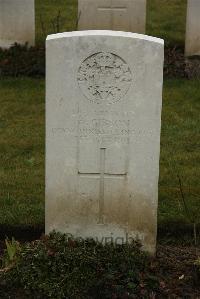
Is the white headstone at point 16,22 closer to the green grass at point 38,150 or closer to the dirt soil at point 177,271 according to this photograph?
the green grass at point 38,150

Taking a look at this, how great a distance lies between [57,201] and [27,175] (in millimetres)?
1608

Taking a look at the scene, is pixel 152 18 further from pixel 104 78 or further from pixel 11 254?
pixel 11 254

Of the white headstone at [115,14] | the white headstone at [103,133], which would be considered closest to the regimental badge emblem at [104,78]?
the white headstone at [103,133]

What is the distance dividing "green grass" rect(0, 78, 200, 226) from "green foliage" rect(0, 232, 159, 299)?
78cm

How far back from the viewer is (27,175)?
638cm

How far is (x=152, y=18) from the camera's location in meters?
11.7

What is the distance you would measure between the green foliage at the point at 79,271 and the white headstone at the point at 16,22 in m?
5.67

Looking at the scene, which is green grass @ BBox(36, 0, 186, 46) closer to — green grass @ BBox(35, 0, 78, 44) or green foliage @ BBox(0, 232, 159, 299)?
green grass @ BBox(35, 0, 78, 44)

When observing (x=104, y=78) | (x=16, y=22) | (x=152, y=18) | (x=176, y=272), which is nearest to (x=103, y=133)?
(x=104, y=78)

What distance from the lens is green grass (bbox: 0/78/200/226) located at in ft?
A: 18.7

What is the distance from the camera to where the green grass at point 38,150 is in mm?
5688

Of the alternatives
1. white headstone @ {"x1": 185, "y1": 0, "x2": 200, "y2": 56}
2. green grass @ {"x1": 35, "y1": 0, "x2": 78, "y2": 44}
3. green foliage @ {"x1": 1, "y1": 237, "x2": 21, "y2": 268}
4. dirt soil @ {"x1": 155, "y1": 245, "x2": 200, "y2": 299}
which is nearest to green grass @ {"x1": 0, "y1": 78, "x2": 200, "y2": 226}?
dirt soil @ {"x1": 155, "y1": 245, "x2": 200, "y2": 299}

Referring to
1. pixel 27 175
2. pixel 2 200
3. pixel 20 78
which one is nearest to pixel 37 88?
pixel 20 78

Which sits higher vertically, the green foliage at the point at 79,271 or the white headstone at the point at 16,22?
the white headstone at the point at 16,22
